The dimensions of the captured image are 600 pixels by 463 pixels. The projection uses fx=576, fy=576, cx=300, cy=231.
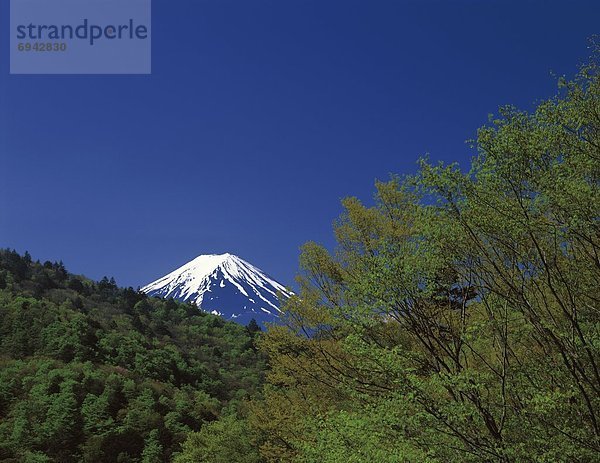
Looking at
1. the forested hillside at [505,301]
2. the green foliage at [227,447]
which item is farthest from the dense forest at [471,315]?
the green foliage at [227,447]

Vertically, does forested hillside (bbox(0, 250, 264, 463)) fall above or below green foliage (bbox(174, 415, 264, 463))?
above

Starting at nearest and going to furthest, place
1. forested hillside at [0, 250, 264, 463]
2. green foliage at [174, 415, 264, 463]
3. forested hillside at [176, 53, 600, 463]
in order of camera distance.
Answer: forested hillside at [176, 53, 600, 463] → green foliage at [174, 415, 264, 463] → forested hillside at [0, 250, 264, 463]

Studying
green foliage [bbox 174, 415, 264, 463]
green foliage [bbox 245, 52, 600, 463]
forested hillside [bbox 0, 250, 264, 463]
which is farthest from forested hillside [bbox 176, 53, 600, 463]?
forested hillside [bbox 0, 250, 264, 463]

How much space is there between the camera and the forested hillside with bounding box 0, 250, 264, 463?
4416 cm

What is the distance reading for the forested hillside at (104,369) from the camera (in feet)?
145

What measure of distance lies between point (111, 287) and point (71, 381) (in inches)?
2264

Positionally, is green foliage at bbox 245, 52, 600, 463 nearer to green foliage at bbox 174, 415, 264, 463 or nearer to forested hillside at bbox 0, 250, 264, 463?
green foliage at bbox 174, 415, 264, 463

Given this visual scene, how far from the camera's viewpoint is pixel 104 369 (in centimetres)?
5838

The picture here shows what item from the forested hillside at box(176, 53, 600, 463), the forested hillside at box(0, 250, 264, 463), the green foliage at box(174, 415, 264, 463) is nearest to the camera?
the forested hillside at box(176, 53, 600, 463)

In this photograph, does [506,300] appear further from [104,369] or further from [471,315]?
[104,369]

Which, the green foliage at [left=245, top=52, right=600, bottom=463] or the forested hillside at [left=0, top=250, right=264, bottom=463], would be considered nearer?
the green foliage at [left=245, top=52, right=600, bottom=463]

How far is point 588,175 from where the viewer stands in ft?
26.7

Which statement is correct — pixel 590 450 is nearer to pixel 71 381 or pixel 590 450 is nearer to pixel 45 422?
pixel 45 422

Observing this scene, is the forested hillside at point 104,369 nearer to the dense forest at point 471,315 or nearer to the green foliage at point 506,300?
the dense forest at point 471,315
